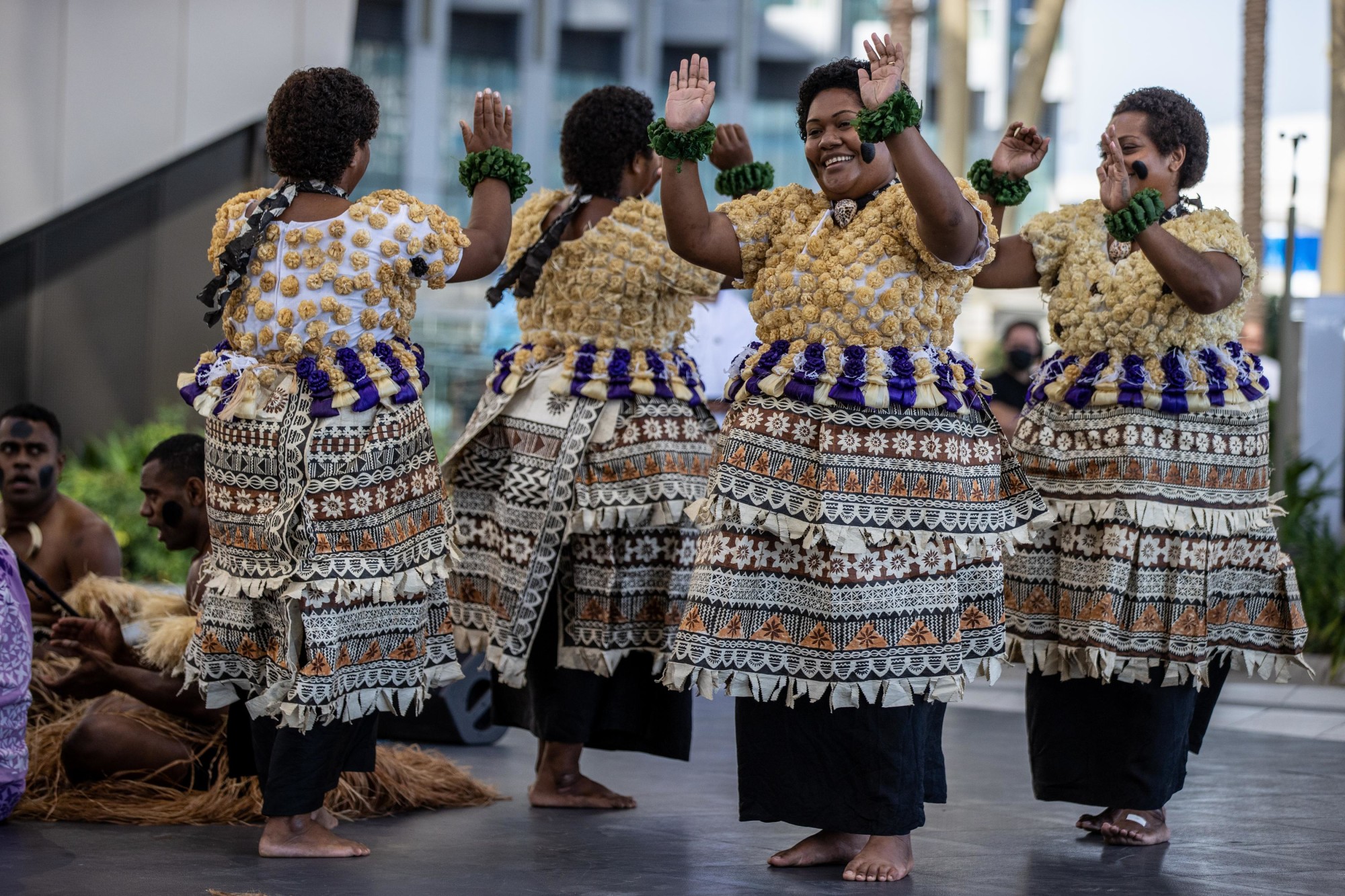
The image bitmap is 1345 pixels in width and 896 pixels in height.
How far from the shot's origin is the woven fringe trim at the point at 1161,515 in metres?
4.44

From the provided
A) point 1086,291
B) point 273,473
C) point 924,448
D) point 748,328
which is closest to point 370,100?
point 273,473

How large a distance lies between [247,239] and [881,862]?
218 centimetres

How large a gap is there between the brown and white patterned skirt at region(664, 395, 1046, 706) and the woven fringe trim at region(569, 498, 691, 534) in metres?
0.86

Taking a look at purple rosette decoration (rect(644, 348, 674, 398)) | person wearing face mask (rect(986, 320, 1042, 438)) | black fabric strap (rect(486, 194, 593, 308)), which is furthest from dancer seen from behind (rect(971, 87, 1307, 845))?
person wearing face mask (rect(986, 320, 1042, 438))

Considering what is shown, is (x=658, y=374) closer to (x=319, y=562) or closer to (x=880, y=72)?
(x=319, y=562)

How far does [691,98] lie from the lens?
13.4 ft

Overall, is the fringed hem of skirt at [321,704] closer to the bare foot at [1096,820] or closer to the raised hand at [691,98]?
the raised hand at [691,98]

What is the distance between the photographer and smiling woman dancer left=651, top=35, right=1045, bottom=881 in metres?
3.92

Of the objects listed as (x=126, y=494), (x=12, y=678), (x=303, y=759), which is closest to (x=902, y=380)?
(x=303, y=759)

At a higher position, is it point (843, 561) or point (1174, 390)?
point (1174, 390)

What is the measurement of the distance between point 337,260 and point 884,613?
1.61 metres

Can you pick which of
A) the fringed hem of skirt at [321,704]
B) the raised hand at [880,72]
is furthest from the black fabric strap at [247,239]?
the raised hand at [880,72]

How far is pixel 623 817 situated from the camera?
4.88 m

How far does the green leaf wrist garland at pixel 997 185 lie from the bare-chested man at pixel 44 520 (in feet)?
10.7
